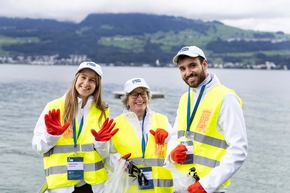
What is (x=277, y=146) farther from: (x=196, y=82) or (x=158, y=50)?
(x=158, y=50)

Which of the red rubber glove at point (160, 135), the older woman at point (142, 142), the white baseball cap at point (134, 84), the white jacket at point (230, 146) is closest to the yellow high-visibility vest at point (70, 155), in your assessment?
the older woman at point (142, 142)

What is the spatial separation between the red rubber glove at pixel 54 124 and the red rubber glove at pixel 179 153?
1091 mm

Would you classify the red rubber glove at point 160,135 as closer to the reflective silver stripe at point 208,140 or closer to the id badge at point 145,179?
the id badge at point 145,179

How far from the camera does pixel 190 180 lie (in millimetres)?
4191

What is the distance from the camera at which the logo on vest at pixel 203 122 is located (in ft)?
13.3

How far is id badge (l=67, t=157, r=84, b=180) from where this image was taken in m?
4.70

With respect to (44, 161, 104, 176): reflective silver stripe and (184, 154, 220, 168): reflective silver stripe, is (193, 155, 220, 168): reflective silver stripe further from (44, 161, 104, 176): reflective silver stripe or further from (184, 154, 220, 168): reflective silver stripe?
(44, 161, 104, 176): reflective silver stripe

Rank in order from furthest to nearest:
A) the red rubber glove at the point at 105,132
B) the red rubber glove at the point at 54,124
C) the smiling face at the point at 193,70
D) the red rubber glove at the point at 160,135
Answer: the red rubber glove at the point at 160,135 → the red rubber glove at the point at 105,132 → the red rubber glove at the point at 54,124 → the smiling face at the point at 193,70

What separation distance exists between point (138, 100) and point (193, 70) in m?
1.01

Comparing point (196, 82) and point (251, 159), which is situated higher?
point (196, 82)

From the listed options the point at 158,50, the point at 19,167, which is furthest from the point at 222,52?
the point at 19,167

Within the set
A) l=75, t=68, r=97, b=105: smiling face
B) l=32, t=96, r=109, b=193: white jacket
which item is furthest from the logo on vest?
l=75, t=68, r=97, b=105: smiling face

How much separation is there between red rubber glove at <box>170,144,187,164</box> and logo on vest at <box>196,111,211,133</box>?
0.22 m

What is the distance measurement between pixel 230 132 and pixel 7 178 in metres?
12.2
